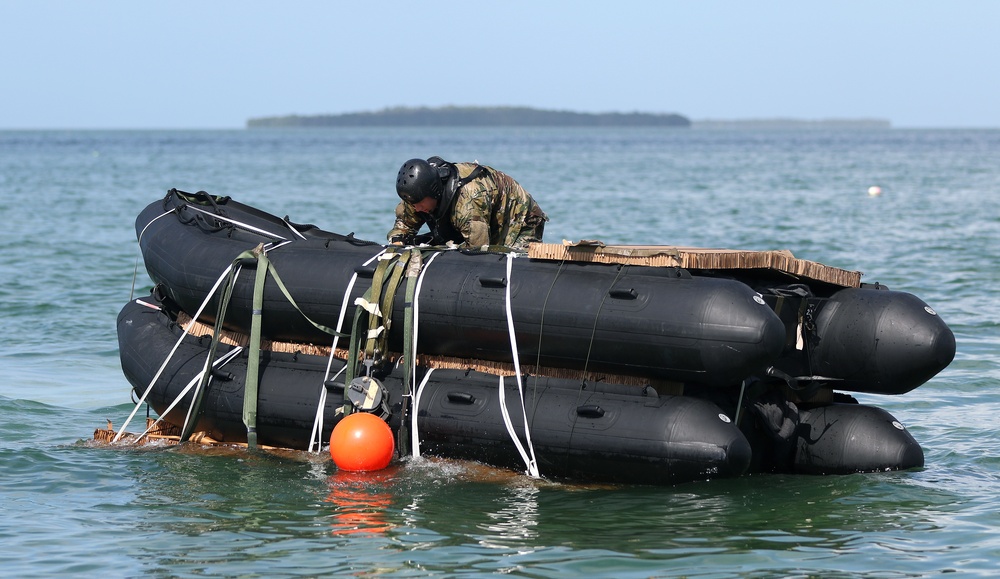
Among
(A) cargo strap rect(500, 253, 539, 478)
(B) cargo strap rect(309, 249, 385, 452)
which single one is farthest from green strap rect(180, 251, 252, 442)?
(A) cargo strap rect(500, 253, 539, 478)

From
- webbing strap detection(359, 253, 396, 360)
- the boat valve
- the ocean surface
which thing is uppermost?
webbing strap detection(359, 253, 396, 360)

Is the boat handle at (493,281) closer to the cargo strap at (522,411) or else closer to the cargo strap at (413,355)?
the cargo strap at (522,411)

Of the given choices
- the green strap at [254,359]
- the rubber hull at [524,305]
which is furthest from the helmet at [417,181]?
the green strap at [254,359]

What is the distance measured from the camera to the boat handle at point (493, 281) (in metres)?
7.37

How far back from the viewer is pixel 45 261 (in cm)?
1931

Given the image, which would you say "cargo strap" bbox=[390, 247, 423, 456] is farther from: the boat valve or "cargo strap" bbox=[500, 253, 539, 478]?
"cargo strap" bbox=[500, 253, 539, 478]

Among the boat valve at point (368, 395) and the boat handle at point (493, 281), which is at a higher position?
the boat handle at point (493, 281)

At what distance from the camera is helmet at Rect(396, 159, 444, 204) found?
27.1 feet

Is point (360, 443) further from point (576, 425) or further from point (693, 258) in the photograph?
point (693, 258)

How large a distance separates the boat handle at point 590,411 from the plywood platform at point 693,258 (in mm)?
875

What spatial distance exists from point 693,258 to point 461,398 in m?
1.61

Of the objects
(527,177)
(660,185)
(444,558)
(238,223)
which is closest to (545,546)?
(444,558)

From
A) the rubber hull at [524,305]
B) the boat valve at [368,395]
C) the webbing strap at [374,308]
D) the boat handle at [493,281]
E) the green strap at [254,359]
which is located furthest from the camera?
the green strap at [254,359]

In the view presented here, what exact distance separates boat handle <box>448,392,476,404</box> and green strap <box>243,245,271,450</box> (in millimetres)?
1358
